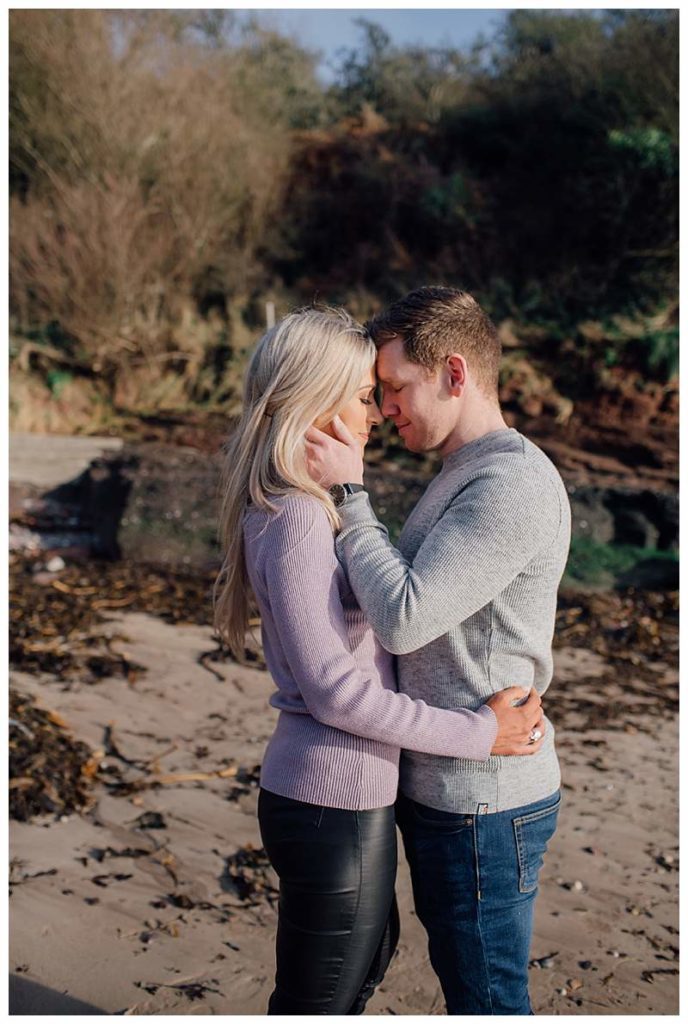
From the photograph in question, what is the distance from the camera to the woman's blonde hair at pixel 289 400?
7.41ft

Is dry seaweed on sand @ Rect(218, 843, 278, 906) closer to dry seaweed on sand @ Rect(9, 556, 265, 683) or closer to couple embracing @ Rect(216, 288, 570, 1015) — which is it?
couple embracing @ Rect(216, 288, 570, 1015)

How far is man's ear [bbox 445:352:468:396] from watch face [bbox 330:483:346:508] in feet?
1.25

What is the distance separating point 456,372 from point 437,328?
0.39ft

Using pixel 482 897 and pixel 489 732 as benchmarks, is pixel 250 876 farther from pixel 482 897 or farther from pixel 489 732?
pixel 489 732

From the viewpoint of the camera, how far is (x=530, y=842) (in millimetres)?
2240

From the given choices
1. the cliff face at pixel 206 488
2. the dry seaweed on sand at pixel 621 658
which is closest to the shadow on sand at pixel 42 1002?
the dry seaweed on sand at pixel 621 658

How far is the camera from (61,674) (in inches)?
253

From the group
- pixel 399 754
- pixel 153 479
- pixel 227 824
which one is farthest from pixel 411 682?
pixel 153 479

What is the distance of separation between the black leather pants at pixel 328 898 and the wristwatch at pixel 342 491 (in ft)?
2.27

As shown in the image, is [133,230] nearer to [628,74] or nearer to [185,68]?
[185,68]

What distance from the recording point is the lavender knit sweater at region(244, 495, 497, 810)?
6.91 ft

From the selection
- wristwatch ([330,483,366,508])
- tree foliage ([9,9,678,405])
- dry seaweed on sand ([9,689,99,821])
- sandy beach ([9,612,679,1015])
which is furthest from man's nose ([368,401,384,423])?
tree foliage ([9,9,678,405])

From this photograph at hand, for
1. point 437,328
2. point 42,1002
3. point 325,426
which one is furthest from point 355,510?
point 42,1002

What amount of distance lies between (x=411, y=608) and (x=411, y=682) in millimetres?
314
